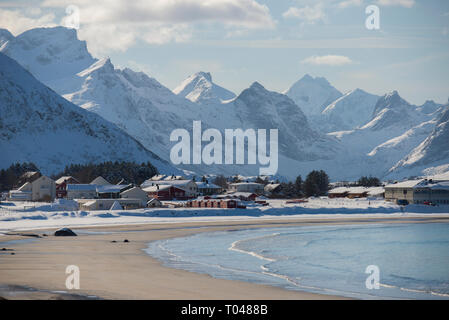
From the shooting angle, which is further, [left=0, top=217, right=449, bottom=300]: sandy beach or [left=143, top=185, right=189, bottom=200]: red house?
[left=143, top=185, right=189, bottom=200]: red house

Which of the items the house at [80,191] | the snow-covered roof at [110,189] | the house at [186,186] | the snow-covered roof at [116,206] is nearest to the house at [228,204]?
the snow-covered roof at [116,206]

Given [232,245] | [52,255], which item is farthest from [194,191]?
[52,255]

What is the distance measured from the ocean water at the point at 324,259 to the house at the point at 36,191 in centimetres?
8743

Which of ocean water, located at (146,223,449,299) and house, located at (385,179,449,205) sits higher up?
house, located at (385,179,449,205)

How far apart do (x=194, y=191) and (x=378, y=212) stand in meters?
Result: 55.4

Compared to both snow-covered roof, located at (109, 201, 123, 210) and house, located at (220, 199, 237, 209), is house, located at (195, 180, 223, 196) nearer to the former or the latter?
house, located at (220, 199, 237, 209)

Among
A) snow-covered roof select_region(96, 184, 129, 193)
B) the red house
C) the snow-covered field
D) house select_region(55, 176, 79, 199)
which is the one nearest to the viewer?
the snow-covered field

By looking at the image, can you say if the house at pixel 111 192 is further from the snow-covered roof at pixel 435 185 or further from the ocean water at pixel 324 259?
the snow-covered roof at pixel 435 185

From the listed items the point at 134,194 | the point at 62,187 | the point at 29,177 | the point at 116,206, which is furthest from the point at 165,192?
the point at 116,206

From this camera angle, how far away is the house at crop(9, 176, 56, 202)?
158 metres

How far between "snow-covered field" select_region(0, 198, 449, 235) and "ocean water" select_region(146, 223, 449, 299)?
2563 cm

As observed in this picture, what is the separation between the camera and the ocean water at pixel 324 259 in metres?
37.6

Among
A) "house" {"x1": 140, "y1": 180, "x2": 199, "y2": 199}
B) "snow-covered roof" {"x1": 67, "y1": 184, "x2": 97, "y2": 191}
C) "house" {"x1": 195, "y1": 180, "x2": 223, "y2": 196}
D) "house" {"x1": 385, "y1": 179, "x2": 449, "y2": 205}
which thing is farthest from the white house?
"house" {"x1": 385, "y1": 179, "x2": 449, "y2": 205}

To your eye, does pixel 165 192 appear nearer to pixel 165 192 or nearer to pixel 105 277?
pixel 165 192
